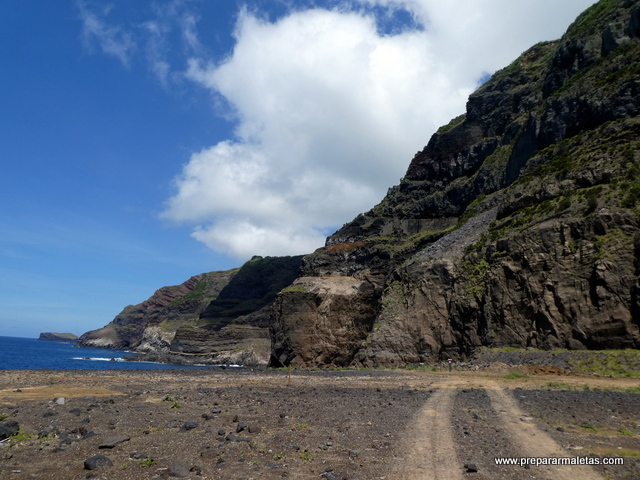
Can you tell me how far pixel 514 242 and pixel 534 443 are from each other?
36.5m

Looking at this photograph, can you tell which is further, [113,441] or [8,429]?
[8,429]

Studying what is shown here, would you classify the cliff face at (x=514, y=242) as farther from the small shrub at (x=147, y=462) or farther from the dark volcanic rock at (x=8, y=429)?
the dark volcanic rock at (x=8, y=429)

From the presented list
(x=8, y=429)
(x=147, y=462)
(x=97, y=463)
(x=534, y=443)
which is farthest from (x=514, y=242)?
(x=8, y=429)

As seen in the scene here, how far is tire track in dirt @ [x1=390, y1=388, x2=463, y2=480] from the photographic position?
7980 millimetres

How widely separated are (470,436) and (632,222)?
33436 millimetres

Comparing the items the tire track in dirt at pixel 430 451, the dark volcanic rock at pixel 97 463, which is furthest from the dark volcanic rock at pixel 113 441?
the tire track in dirt at pixel 430 451

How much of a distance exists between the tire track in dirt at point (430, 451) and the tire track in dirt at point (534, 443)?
169cm

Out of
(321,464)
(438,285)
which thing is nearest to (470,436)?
(321,464)

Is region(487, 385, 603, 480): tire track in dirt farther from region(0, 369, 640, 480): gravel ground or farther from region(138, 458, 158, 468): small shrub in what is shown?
region(138, 458, 158, 468): small shrub

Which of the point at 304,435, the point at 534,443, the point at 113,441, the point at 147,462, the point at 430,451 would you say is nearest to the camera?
the point at 147,462

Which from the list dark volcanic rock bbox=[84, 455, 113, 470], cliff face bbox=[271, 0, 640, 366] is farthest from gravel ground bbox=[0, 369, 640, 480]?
cliff face bbox=[271, 0, 640, 366]

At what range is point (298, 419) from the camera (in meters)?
13.7

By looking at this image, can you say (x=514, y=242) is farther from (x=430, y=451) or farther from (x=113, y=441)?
(x=113, y=441)

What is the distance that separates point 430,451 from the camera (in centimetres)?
966
